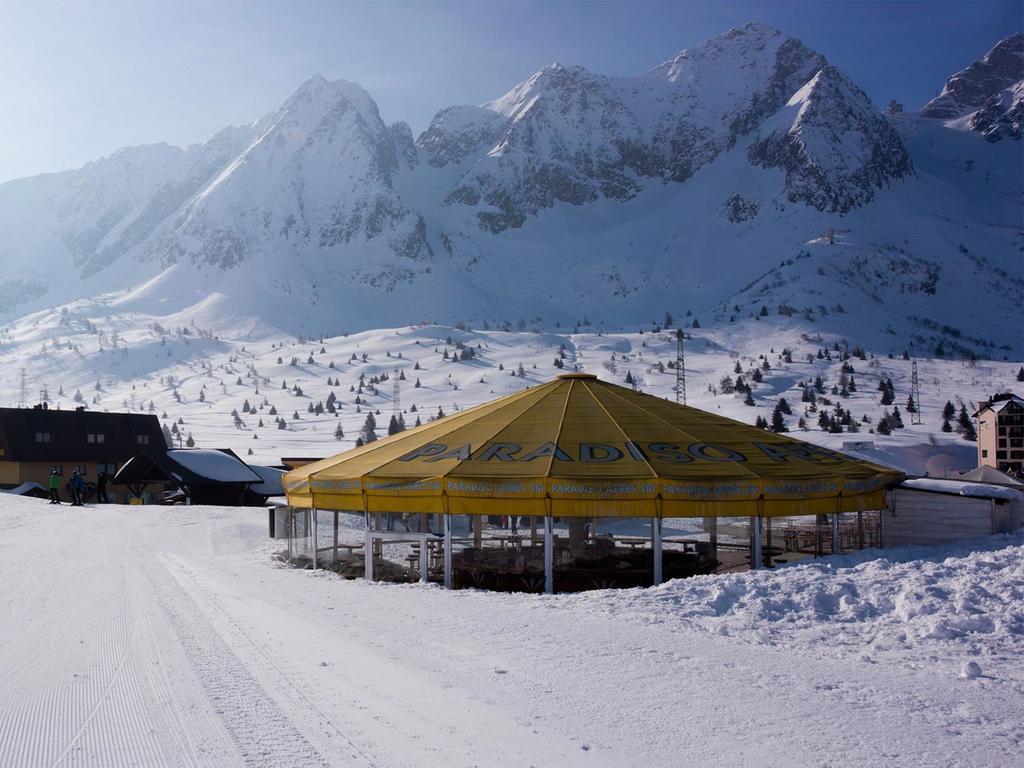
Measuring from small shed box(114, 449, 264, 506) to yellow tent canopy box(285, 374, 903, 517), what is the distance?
31.3 m

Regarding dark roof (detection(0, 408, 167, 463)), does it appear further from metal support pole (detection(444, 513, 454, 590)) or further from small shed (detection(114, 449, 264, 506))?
metal support pole (detection(444, 513, 454, 590))

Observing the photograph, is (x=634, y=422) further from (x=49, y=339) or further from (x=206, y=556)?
(x=49, y=339)

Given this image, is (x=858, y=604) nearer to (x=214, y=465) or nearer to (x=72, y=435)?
(x=214, y=465)

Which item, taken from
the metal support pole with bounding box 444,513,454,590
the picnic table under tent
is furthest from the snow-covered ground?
the metal support pole with bounding box 444,513,454,590

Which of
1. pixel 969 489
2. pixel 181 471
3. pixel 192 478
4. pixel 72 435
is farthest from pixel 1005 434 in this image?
pixel 72 435

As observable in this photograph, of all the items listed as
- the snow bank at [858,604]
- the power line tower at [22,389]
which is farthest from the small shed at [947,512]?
the power line tower at [22,389]

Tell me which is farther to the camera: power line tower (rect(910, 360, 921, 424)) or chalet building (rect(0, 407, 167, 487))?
power line tower (rect(910, 360, 921, 424))

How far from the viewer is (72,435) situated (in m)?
54.8

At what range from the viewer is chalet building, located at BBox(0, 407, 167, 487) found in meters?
52.0

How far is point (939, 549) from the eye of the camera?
17.1 meters

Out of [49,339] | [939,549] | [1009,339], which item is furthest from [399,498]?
[49,339]

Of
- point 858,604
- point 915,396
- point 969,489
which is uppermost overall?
point 915,396

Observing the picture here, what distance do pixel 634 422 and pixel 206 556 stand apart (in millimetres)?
10175

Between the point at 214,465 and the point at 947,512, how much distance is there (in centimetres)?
4174
